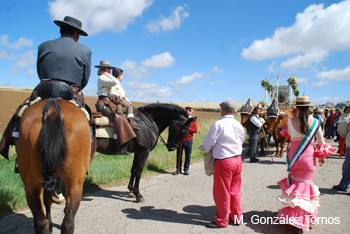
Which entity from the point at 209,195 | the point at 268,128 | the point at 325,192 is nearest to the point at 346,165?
the point at 325,192

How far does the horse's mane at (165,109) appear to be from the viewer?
808 cm

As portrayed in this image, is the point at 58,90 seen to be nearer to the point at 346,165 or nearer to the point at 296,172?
the point at 296,172

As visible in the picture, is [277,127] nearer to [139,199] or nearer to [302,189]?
[139,199]

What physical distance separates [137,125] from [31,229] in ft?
9.92

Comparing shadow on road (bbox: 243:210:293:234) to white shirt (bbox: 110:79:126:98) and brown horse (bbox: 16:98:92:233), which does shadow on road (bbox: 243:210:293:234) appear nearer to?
brown horse (bbox: 16:98:92:233)

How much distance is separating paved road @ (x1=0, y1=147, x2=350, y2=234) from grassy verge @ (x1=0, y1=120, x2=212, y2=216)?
41 centimetres

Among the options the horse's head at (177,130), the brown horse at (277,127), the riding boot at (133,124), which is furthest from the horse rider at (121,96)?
the brown horse at (277,127)

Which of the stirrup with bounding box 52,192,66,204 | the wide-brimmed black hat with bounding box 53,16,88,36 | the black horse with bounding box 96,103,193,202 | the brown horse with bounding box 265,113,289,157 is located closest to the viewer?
the wide-brimmed black hat with bounding box 53,16,88,36

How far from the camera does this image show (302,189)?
18.3 feet

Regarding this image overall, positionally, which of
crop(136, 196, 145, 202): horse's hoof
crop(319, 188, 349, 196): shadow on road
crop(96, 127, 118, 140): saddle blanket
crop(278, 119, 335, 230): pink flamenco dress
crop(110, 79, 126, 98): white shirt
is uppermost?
crop(110, 79, 126, 98): white shirt

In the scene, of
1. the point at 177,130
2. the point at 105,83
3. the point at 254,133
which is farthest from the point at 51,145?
the point at 254,133

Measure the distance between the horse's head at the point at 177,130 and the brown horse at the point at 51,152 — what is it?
3.96m

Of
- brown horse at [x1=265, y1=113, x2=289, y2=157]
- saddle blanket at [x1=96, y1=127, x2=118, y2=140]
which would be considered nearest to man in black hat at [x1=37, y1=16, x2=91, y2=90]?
saddle blanket at [x1=96, y1=127, x2=118, y2=140]

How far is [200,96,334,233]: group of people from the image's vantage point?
18.3ft
